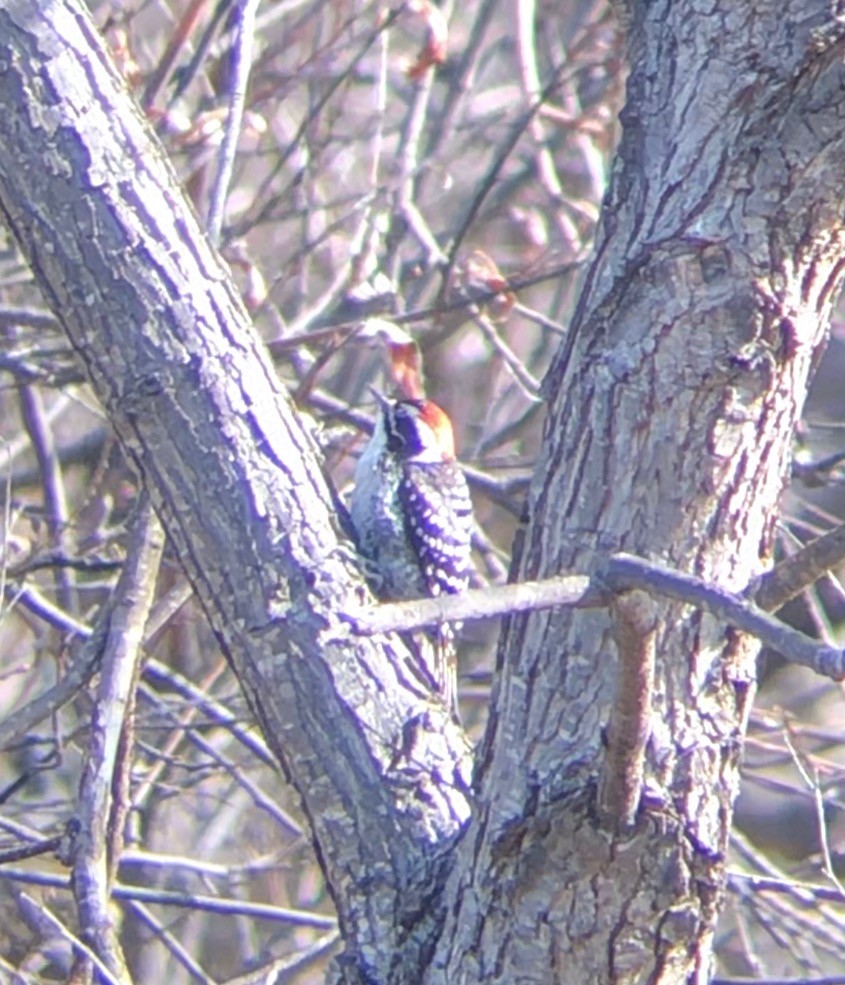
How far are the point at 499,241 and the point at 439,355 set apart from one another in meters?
0.62

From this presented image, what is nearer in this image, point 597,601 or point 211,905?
point 597,601

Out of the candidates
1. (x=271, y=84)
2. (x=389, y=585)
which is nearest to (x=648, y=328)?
(x=389, y=585)

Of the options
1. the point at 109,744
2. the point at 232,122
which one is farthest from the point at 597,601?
the point at 232,122

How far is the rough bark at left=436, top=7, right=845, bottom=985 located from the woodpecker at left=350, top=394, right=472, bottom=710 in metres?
2.07

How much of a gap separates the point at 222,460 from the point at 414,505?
2.09m

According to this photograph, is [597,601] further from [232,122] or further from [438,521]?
[438,521]

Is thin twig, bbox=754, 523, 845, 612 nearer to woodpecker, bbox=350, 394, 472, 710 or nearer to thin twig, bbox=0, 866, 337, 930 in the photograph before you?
thin twig, bbox=0, 866, 337, 930

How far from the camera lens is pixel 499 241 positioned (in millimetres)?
7500

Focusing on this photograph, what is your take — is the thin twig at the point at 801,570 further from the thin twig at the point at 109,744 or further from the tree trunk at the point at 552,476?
the thin twig at the point at 109,744

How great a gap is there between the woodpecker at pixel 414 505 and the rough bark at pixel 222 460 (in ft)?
6.03

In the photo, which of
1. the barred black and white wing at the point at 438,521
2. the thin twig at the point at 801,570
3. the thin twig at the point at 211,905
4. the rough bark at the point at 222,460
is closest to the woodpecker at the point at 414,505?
the barred black and white wing at the point at 438,521

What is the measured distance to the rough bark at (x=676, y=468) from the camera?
7.95 feet

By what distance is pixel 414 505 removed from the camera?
4816 millimetres

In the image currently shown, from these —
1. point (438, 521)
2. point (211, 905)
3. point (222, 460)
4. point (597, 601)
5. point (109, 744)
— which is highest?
point (438, 521)
